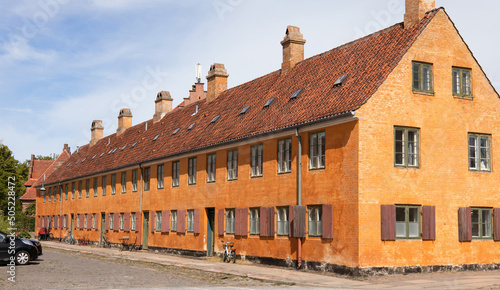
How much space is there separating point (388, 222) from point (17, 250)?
14388 millimetres

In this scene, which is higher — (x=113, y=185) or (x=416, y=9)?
(x=416, y=9)

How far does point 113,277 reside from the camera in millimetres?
19062

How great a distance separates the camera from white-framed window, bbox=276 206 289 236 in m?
23.1

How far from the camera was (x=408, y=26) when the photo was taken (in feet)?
71.9

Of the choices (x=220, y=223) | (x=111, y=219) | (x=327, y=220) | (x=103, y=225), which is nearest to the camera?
(x=327, y=220)

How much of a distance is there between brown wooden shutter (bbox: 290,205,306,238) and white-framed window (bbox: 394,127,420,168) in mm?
3819

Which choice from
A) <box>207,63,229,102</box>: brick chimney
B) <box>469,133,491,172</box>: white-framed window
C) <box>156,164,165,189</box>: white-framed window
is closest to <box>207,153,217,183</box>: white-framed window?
<box>156,164,165,189</box>: white-framed window

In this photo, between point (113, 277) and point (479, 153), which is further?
point (479, 153)

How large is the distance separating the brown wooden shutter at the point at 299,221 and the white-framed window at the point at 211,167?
24.2ft

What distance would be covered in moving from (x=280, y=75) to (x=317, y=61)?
120 inches

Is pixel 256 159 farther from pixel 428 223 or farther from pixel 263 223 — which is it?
pixel 428 223

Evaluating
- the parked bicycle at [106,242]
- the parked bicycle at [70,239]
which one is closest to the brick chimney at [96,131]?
the parked bicycle at [70,239]

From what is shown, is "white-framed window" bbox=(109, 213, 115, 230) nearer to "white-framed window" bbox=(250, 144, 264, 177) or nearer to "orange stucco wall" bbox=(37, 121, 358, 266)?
"orange stucco wall" bbox=(37, 121, 358, 266)

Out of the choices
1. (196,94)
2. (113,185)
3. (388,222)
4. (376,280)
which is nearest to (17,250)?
(376,280)
